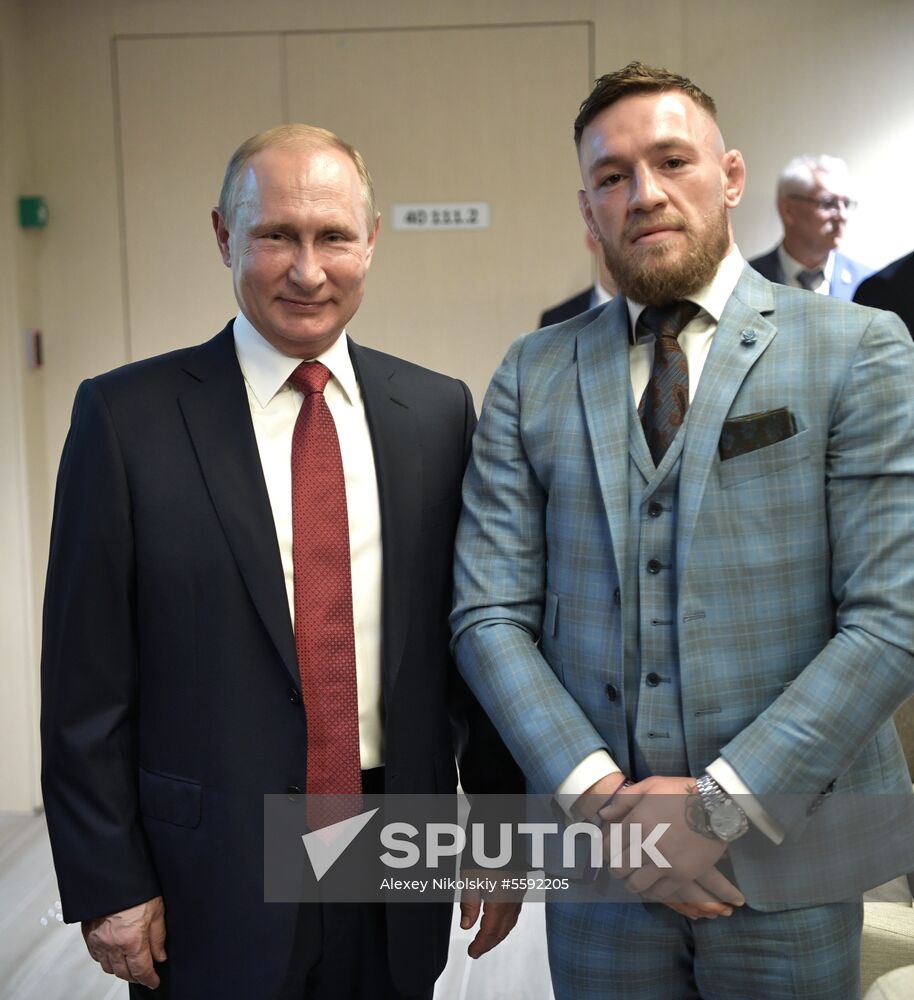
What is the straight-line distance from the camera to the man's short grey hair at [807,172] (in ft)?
13.1

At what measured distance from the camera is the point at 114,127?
13.8 ft

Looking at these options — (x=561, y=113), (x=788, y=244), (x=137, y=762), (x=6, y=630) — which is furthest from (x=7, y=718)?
(x=788, y=244)

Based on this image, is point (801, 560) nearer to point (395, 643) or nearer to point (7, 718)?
point (395, 643)

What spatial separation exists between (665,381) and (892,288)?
2.77 metres

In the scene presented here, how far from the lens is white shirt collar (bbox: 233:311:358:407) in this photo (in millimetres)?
1753

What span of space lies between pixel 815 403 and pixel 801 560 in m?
0.21

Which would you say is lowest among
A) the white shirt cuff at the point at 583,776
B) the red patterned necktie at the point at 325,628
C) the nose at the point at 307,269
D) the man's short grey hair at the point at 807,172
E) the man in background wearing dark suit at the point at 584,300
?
the white shirt cuff at the point at 583,776

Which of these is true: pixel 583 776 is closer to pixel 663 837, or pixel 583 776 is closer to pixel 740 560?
pixel 663 837

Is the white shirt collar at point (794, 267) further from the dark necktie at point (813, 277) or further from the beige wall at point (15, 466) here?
the beige wall at point (15, 466)

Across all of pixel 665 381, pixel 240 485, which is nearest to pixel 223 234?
pixel 240 485

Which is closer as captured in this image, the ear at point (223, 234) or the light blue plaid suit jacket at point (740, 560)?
the light blue plaid suit jacket at point (740, 560)

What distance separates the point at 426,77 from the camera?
4.13 metres

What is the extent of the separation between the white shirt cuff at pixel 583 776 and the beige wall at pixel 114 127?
293 centimetres

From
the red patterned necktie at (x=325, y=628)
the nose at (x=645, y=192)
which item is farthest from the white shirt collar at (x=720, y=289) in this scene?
the red patterned necktie at (x=325, y=628)
